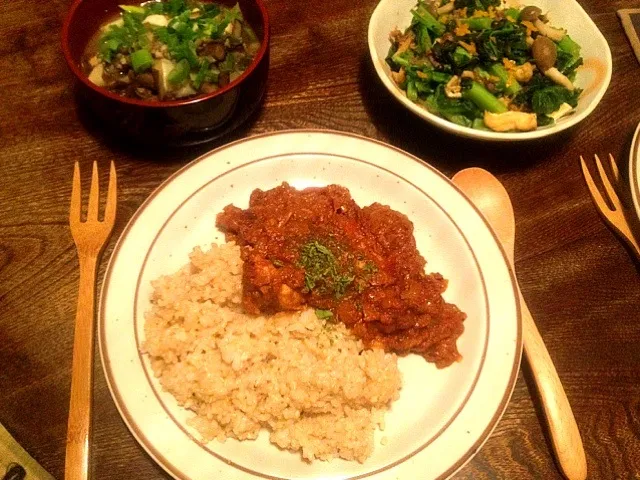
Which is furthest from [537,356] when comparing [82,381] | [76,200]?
[76,200]

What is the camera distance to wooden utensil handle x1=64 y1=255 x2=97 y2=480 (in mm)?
2195

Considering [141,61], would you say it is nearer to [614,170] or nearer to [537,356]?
[537,356]

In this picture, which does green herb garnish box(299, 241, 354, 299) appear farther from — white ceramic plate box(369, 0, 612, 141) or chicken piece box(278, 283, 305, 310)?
white ceramic plate box(369, 0, 612, 141)

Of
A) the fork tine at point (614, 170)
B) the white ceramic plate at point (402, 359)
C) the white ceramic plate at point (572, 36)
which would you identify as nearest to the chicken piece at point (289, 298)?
the white ceramic plate at point (402, 359)

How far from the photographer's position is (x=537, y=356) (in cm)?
257

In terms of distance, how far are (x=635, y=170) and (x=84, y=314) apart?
10.0ft

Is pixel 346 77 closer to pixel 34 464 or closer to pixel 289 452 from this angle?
pixel 289 452

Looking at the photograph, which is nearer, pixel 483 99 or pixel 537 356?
pixel 537 356

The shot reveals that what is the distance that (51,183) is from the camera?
3.01m

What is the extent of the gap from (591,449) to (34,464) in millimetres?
2533

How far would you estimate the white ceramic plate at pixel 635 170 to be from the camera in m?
2.85

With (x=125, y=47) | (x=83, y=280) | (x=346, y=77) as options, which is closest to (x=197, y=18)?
(x=125, y=47)

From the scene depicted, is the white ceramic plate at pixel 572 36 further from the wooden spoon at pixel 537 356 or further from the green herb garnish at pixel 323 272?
the green herb garnish at pixel 323 272

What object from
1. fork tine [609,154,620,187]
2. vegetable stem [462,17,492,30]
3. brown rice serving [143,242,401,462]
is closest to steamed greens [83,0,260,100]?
brown rice serving [143,242,401,462]
